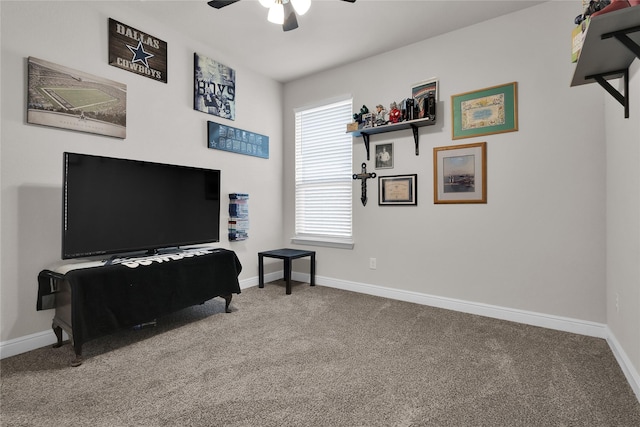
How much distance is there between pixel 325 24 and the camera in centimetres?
299

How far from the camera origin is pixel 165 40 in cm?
306

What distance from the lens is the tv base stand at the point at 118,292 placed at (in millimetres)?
2029

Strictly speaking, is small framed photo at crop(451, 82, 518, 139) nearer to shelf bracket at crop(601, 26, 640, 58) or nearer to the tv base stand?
shelf bracket at crop(601, 26, 640, 58)

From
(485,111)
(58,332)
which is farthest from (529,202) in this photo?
(58,332)

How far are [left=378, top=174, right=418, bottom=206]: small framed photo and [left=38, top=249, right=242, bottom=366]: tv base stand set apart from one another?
6.53 feet

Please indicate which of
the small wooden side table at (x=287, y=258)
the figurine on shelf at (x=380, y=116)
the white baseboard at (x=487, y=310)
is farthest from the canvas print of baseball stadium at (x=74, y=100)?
the white baseboard at (x=487, y=310)

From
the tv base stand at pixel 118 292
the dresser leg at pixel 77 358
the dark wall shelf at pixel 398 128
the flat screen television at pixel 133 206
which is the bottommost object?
the dresser leg at pixel 77 358

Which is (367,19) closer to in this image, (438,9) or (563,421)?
(438,9)

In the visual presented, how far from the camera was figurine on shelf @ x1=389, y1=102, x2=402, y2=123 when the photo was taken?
332 centimetres

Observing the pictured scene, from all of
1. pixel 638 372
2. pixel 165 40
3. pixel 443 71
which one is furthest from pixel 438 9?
pixel 638 372

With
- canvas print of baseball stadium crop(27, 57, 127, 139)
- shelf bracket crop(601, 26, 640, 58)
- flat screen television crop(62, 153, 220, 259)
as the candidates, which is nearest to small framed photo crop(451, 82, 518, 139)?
shelf bracket crop(601, 26, 640, 58)

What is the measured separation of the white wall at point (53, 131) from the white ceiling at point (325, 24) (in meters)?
0.29

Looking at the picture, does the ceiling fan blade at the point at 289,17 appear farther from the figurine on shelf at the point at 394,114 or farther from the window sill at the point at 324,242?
the window sill at the point at 324,242

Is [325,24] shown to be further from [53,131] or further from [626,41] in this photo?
[53,131]
